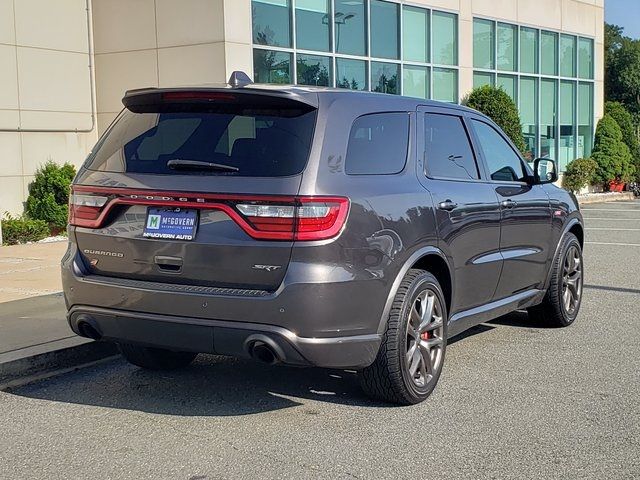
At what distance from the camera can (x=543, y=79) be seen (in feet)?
82.5

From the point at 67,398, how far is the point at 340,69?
13000 millimetres

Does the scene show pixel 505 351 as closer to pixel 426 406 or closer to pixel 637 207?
pixel 426 406

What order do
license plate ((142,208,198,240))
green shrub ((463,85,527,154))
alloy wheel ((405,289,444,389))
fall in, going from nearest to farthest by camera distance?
license plate ((142,208,198,240))
alloy wheel ((405,289,444,389))
green shrub ((463,85,527,154))

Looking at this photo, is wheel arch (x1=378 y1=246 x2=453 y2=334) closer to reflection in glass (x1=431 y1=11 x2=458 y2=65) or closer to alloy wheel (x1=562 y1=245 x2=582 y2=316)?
alloy wheel (x1=562 y1=245 x2=582 y2=316)

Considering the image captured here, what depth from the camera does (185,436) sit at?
15.5 ft

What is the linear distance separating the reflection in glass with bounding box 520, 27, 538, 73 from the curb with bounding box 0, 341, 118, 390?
19810 mm

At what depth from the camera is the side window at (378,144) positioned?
5008 millimetres

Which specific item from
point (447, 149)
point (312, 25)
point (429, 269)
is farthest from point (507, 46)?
point (429, 269)

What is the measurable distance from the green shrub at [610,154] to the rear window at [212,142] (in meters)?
23.6

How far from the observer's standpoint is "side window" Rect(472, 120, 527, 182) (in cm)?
657

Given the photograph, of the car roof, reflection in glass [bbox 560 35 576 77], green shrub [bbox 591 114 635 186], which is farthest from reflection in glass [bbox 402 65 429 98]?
the car roof

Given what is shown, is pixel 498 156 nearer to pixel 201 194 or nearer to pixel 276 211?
pixel 276 211

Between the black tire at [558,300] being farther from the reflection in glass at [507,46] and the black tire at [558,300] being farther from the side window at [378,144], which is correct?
the reflection in glass at [507,46]

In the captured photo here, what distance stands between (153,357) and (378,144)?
7.00ft
